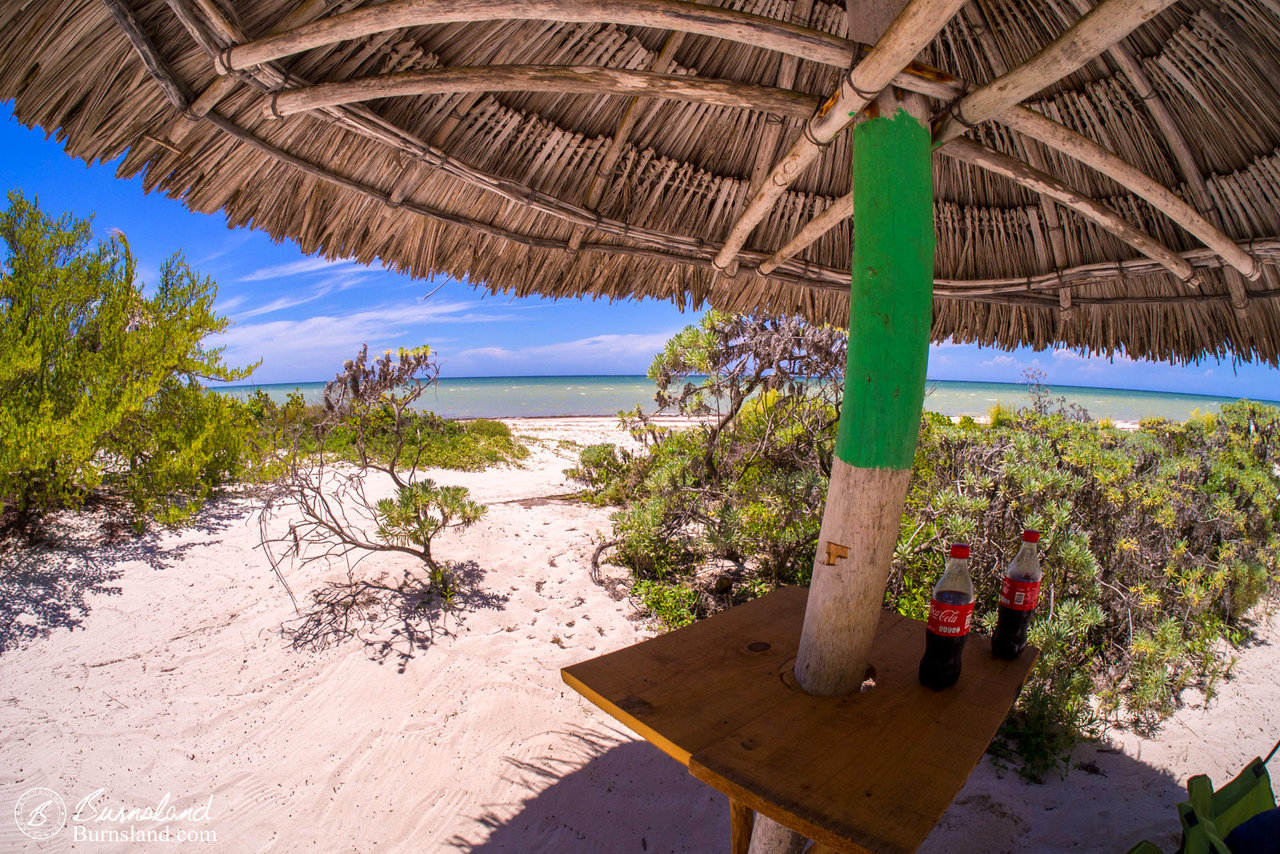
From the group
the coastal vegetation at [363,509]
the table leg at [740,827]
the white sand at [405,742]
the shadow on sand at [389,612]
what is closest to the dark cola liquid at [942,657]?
the table leg at [740,827]

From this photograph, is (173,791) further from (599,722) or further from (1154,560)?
(1154,560)

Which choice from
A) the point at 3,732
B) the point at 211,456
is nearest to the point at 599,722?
the point at 3,732

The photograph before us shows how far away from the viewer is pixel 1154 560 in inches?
140

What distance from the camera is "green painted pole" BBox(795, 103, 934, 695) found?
1.31 metres

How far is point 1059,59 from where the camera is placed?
133 centimetres

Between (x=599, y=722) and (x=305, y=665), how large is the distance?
184cm

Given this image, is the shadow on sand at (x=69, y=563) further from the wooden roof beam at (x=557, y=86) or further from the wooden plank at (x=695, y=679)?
the wooden plank at (x=695, y=679)

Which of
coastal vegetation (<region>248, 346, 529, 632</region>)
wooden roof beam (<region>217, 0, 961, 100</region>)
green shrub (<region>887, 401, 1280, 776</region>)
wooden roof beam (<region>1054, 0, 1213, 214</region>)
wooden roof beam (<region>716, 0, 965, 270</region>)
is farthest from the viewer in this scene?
coastal vegetation (<region>248, 346, 529, 632</region>)

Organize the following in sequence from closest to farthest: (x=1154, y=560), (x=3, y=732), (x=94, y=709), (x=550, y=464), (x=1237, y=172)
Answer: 1. (x=1237, y=172)
2. (x=3, y=732)
3. (x=94, y=709)
4. (x=1154, y=560)
5. (x=550, y=464)

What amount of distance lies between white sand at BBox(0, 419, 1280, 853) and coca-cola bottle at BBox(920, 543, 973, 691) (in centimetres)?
140

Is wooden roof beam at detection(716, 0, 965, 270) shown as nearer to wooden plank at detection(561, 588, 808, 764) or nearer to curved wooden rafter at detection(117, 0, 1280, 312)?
curved wooden rafter at detection(117, 0, 1280, 312)

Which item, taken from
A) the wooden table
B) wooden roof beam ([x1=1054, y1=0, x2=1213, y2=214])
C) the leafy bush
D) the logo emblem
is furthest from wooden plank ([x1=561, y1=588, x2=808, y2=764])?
the leafy bush

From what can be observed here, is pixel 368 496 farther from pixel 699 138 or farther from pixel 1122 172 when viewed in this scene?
pixel 1122 172

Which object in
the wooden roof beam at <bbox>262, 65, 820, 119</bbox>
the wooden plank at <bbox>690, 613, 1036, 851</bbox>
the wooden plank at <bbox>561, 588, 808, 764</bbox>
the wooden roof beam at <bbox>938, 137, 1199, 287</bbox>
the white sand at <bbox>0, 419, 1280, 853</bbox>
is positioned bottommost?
the white sand at <bbox>0, 419, 1280, 853</bbox>
